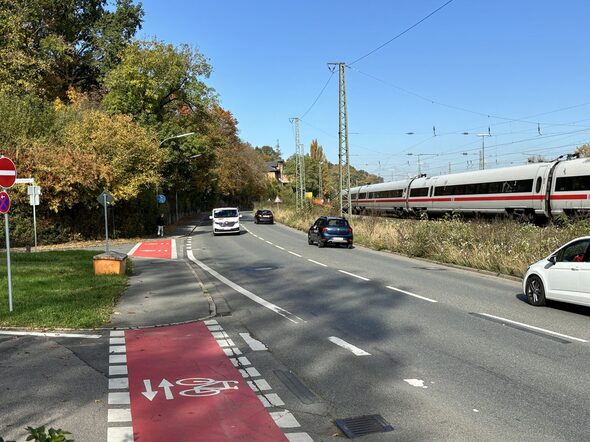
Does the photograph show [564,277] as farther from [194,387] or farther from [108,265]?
[108,265]

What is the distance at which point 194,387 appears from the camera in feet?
19.2

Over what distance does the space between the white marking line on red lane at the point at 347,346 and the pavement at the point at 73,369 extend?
2.86m

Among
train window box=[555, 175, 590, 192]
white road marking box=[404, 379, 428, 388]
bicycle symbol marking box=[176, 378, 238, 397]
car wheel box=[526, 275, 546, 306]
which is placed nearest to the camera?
bicycle symbol marking box=[176, 378, 238, 397]

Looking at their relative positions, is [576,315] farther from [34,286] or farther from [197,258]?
[197,258]

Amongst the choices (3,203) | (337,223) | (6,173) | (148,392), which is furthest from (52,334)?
(337,223)

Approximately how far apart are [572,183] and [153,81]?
1150 inches

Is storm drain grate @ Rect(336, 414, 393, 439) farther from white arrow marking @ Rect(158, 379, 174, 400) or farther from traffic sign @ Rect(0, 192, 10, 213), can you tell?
traffic sign @ Rect(0, 192, 10, 213)

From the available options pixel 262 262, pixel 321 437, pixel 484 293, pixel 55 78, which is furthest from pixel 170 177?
pixel 321 437

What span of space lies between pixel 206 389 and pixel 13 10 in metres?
42.8

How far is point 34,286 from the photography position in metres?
12.9

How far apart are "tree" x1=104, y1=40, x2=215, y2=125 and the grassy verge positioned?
21.7 m

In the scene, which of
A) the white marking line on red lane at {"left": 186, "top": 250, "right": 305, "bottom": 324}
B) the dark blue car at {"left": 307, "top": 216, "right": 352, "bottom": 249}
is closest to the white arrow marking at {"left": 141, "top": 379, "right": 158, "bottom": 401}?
the white marking line on red lane at {"left": 186, "top": 250, "right": 305, "bottom": 324}

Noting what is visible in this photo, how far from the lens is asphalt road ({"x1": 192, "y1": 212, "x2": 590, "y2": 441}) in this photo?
15.9ft

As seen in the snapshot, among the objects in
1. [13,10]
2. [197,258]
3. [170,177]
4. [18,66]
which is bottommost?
[197,258]
